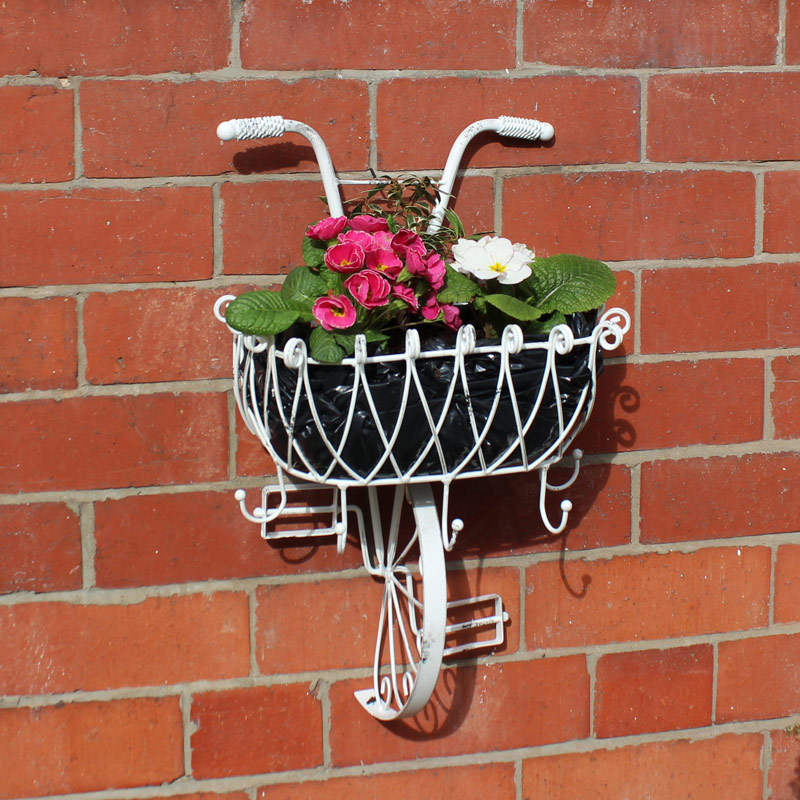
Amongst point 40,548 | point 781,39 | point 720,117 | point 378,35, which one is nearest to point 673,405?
point 720,117

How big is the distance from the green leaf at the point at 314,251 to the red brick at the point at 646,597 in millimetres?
478

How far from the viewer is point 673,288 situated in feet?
3.41

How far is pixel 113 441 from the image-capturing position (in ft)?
3.18

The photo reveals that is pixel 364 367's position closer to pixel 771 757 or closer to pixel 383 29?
pixel 383 29

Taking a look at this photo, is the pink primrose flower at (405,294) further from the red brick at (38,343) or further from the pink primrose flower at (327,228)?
the red brick at (38,343)

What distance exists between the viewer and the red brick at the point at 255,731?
1017 millimetres

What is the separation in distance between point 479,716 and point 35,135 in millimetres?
842

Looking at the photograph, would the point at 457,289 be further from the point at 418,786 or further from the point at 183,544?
the point at 418,786

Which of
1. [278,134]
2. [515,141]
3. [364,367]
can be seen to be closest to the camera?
[364,367]

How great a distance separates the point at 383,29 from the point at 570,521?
2.01 feet

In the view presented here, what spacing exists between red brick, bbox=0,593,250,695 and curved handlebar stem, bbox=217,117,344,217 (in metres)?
0.47

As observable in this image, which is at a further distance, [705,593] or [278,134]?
[705,593]

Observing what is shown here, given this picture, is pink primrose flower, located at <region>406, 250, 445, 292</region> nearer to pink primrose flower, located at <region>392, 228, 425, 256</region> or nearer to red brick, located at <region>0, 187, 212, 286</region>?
pink primrose flower, located at <region>392, 228, 425, 256</region>

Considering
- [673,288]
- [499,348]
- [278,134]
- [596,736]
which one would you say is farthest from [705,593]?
[278,134]
